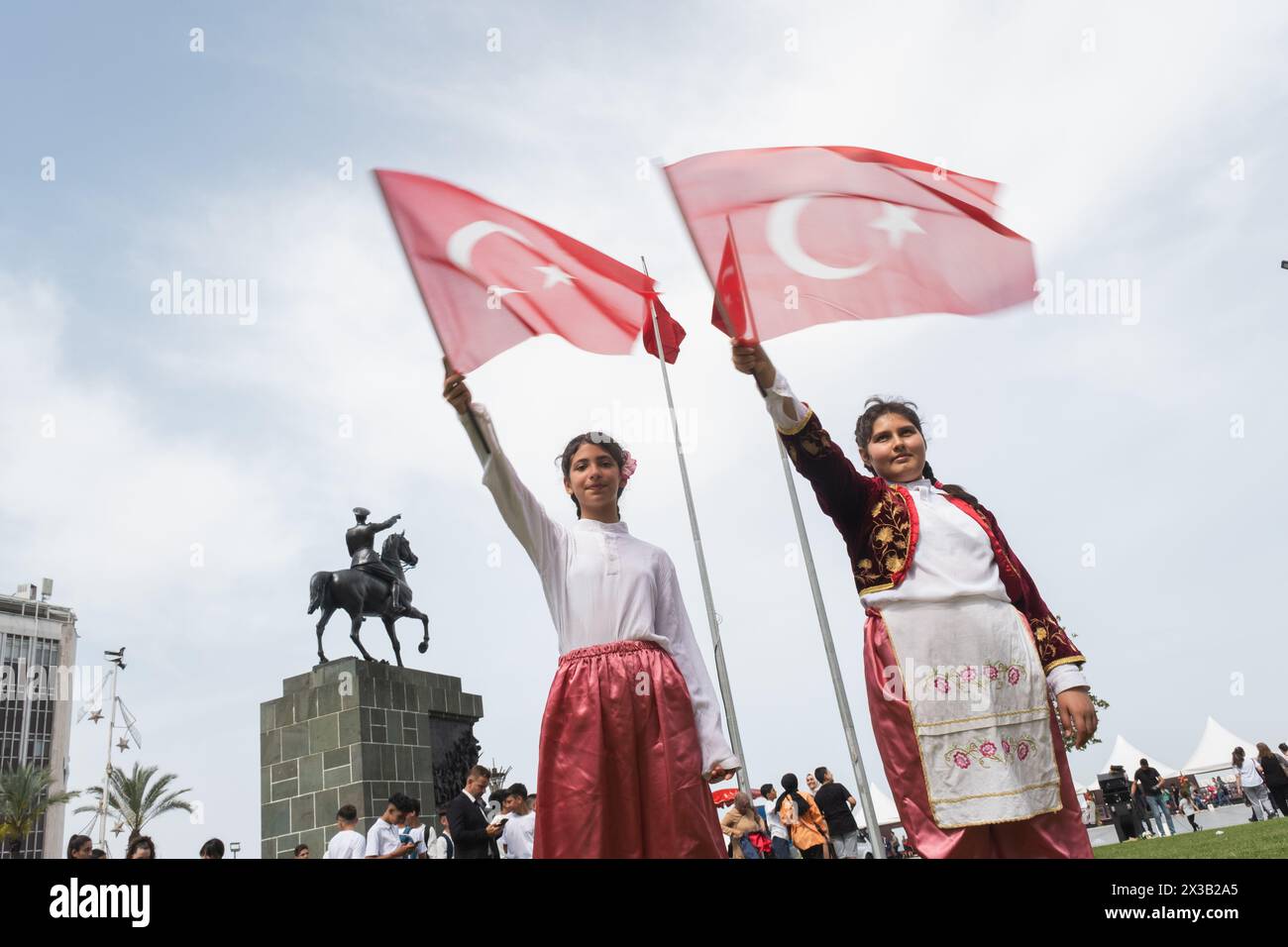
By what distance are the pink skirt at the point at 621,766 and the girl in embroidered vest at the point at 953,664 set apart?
648mm

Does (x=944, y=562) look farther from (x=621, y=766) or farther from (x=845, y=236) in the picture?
(x=845, y=236)

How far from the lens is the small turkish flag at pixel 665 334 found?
5.90 m

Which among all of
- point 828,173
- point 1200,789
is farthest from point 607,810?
point 1200,789

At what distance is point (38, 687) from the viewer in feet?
204

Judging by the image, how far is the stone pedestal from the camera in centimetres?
1088

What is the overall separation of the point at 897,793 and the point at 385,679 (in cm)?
923

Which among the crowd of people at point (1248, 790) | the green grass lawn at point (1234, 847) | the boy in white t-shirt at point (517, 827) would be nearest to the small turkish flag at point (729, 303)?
the green grass lawn at point (1234, 847)

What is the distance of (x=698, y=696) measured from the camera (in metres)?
3.65

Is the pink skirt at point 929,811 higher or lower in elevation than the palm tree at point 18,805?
lower

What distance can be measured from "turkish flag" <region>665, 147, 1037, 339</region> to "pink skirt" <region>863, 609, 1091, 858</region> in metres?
1.57

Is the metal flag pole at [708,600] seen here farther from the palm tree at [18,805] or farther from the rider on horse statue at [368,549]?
the palm tree at [18,805]

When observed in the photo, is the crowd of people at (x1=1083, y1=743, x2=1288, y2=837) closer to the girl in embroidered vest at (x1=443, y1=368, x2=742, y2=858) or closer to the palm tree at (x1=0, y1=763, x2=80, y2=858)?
the girl in embroidered vest at (x1=443, y1=368, x2=742, y2=858)

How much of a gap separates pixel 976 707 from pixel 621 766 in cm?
117
